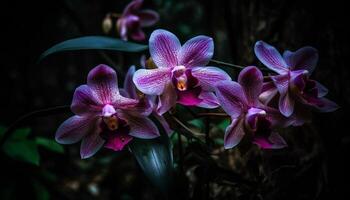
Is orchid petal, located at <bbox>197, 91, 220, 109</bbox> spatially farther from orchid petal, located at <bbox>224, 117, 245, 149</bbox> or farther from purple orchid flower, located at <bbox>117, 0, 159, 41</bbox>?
purple orchid flower, located at <bbox>117, 0, 159, 41</bbox>

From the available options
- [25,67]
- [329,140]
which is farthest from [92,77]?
[25,67]

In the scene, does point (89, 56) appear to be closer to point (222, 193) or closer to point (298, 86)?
point (222, 193)

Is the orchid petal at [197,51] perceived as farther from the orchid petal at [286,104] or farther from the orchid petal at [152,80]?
the orchid petal at [286,104]

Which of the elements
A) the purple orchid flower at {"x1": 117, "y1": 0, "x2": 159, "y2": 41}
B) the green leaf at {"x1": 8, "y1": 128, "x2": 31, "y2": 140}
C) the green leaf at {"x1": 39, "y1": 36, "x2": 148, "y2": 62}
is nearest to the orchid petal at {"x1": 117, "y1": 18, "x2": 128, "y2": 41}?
the purple orchid flower at {"x1": 117, "y1": 0, "x2": 159, "y2": 41}

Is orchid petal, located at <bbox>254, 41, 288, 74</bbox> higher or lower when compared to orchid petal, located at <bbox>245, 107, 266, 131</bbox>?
higher

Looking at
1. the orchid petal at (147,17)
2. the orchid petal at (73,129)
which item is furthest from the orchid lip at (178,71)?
the orchid petal at (147,17)


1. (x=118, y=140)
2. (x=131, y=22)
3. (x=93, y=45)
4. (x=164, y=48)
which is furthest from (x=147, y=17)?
(x=118, y=140)
